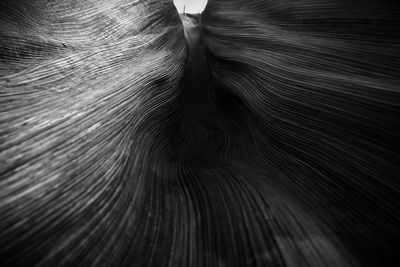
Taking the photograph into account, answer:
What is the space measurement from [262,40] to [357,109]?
0.49 metres

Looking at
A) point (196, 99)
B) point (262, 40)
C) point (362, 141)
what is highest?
point (262, 40)

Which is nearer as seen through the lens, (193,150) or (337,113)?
(337,113)

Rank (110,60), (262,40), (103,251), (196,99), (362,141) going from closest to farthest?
(103,251)
(362,141)
(110,60)
(262,40)
(196,99)

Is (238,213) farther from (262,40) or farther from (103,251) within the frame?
(262,40)

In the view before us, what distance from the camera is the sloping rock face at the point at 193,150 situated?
15.3 inches

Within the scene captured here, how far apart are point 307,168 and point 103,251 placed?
0.44 metres

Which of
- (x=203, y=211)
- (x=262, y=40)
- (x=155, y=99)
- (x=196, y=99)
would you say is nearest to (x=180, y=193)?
(x=203, y=211)

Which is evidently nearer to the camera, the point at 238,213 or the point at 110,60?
the point at 238,213

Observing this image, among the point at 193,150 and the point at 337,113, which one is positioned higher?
the point at 337,113

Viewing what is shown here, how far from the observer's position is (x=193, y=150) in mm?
857

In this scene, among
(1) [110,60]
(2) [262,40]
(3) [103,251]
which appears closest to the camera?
(3) [103,251]

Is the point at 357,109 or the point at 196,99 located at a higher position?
the point at 357,109

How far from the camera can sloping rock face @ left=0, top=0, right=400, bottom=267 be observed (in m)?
0.39

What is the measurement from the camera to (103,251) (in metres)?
0.38
